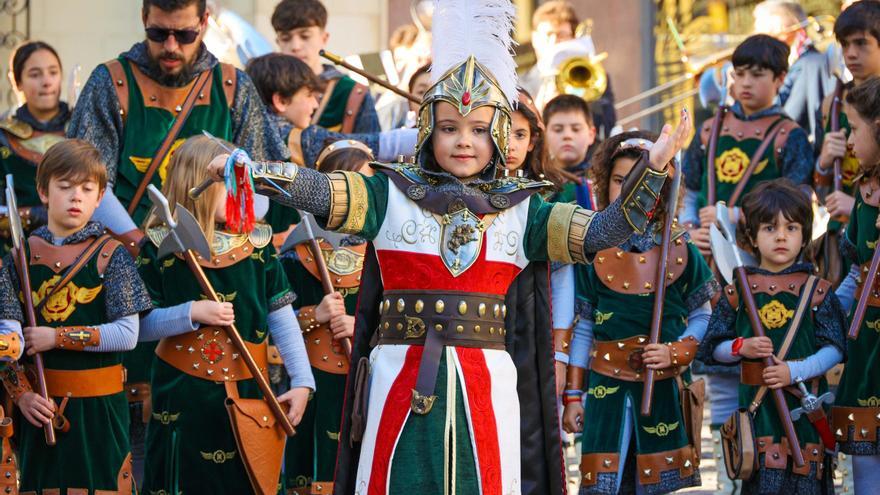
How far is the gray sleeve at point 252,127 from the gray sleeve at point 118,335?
130 centimetres

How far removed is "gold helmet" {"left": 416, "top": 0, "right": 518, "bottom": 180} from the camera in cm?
576

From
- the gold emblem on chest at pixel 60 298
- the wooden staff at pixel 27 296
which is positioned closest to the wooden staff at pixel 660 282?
the gold emblem on chest at pixel 60 298

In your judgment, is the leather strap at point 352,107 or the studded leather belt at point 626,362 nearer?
the studded leather belt at point 626,362

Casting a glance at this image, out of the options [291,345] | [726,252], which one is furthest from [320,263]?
[726,252]

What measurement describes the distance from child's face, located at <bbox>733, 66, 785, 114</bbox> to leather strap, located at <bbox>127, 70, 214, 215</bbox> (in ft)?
10.1

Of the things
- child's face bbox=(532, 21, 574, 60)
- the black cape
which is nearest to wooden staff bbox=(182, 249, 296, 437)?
the black cape

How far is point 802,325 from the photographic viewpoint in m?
A: 7.49

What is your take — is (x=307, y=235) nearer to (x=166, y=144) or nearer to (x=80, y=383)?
(x=166, y=144)

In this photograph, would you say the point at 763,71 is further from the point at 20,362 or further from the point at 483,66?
the point at 20,362

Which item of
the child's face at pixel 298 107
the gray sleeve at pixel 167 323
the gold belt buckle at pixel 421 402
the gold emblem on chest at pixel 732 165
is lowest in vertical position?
the gold belt buckle at pixel 421 402

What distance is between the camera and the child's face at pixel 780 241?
7594 millimetres

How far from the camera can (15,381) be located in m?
6.75

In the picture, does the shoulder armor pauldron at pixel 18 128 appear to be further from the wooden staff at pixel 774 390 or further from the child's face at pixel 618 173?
the wooden staff at pixel 774 390

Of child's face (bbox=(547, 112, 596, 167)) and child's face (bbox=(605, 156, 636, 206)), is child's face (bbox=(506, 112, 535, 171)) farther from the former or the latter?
child's face (bbox=(547, 112, 596, 167))
